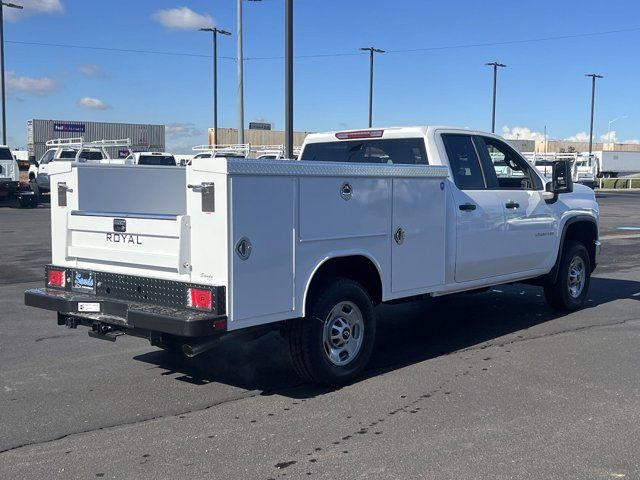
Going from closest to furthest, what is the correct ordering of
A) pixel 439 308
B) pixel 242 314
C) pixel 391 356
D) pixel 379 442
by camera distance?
1. pixel 379 442
2. pixel 242 314
3. pixel 391 356
4. pixel 439 308

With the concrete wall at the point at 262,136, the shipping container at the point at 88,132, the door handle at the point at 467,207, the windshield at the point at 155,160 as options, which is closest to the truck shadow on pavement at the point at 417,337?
the door handle at the point at 467,207

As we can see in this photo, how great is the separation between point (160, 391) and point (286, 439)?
148 centimetres

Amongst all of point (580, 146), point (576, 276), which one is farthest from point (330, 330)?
point (580, 146)

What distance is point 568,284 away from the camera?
885 centimetres

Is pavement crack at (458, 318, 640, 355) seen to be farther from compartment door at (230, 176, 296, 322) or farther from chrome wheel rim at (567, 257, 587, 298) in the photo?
compartment door at (230, 176, 296, 322)

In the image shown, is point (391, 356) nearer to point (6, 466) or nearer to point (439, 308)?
point (439, 308)

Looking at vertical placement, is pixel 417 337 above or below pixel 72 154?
below

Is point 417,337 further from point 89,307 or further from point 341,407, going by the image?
point 89,307

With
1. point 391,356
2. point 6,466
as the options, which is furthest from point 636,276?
point 6,466

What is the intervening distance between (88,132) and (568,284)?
201 ft

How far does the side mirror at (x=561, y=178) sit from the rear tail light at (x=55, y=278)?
17.4ft

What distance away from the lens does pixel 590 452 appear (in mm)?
4527

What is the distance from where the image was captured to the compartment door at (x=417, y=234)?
624 cm

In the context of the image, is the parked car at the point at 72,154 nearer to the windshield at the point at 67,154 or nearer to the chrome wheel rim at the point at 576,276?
the windshield at the point at 67,154
